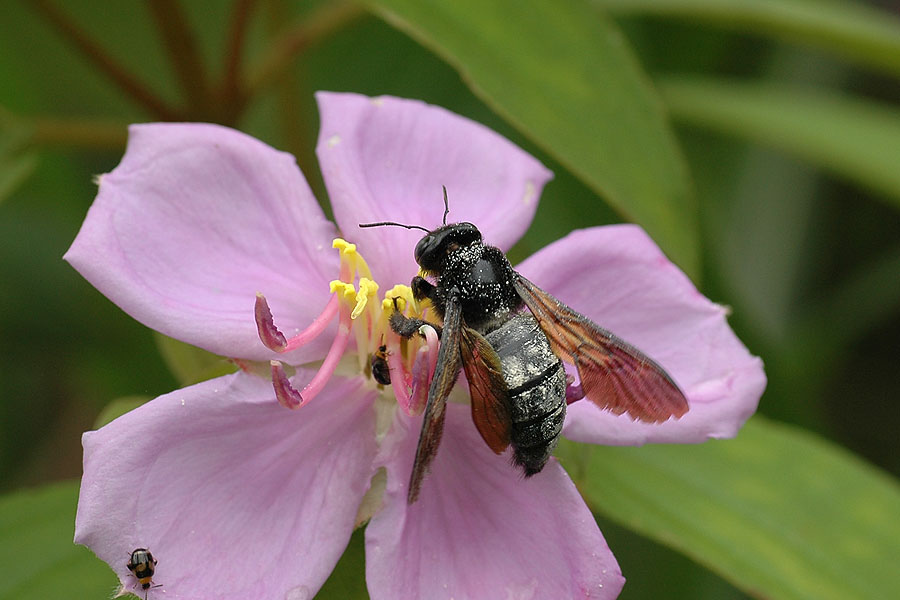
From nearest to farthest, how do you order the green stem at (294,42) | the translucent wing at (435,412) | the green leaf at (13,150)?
the translucent wing at (435,412) → the green leaf at (13,150) → the green stem at (294,42)

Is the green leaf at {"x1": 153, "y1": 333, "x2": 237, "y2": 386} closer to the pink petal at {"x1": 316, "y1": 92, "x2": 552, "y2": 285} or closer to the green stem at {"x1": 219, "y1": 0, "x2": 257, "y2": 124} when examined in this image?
the pink petal at {"x1": 316, "y1": 92, "x2": 552, "y2": 285}

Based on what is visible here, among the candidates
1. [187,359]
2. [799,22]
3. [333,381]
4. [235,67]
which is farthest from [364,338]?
[799,22]

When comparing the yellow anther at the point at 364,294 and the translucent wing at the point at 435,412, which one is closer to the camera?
the translucent wing at the point at 435,412

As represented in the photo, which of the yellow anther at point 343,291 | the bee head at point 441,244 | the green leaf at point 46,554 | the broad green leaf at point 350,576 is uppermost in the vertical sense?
the bee head at point 441,244

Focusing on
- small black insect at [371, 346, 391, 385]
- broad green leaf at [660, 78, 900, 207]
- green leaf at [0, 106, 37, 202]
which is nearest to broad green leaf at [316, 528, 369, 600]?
small black insect at [371, 346, 391, 385]

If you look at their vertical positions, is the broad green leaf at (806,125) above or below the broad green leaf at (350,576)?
below

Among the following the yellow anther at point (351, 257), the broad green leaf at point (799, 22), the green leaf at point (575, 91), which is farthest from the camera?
the broad green leaf at point (799, 22)

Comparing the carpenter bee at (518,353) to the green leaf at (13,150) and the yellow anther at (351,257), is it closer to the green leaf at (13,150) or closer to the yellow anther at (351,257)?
the yellow anther at (351,257)

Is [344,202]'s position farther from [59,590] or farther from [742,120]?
[742,120]

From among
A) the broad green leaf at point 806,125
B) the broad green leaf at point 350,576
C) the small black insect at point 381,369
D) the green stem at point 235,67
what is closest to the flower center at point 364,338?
the small black insect at point 381,369
